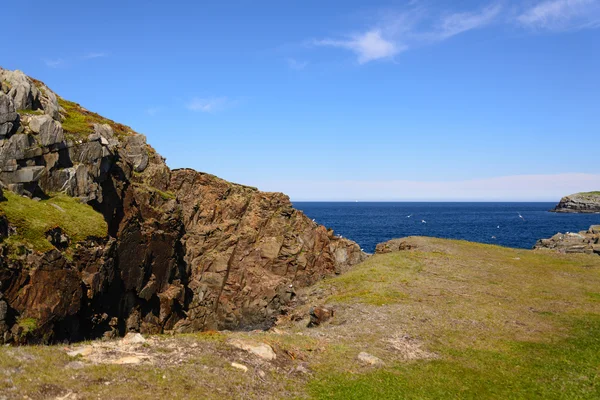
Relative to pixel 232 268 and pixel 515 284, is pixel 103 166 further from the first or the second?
pixel 515 284

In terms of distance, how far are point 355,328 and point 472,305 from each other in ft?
48.5

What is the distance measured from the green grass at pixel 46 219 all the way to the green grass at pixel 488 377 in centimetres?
2573

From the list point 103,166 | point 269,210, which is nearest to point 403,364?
point 103,166

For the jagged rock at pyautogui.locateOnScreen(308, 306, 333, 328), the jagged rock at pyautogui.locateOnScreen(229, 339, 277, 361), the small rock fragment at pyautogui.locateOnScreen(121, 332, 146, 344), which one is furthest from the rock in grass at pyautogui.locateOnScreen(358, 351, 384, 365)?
the small rock fragment at pyautogui.locateOnScreen(121, 332, 146, 344)

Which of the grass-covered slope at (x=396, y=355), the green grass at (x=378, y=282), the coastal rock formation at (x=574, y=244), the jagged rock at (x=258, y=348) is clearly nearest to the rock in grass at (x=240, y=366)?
the grass-covered slope at (x=396, y=355)

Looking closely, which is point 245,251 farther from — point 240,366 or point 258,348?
point 240,366

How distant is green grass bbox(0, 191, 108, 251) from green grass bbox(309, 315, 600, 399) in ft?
84.4

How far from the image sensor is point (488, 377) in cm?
2603

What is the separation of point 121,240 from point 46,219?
10.0 meters

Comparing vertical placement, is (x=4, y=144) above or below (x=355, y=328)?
above

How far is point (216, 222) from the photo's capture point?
243ft

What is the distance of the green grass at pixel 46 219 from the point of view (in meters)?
33.1

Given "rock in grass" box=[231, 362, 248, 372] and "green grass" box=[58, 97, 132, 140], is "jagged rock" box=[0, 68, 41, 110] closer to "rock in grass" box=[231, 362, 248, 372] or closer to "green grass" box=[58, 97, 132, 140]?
"green grass" box=[58, 97, 132, 140]

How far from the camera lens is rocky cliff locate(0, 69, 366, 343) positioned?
107ft
